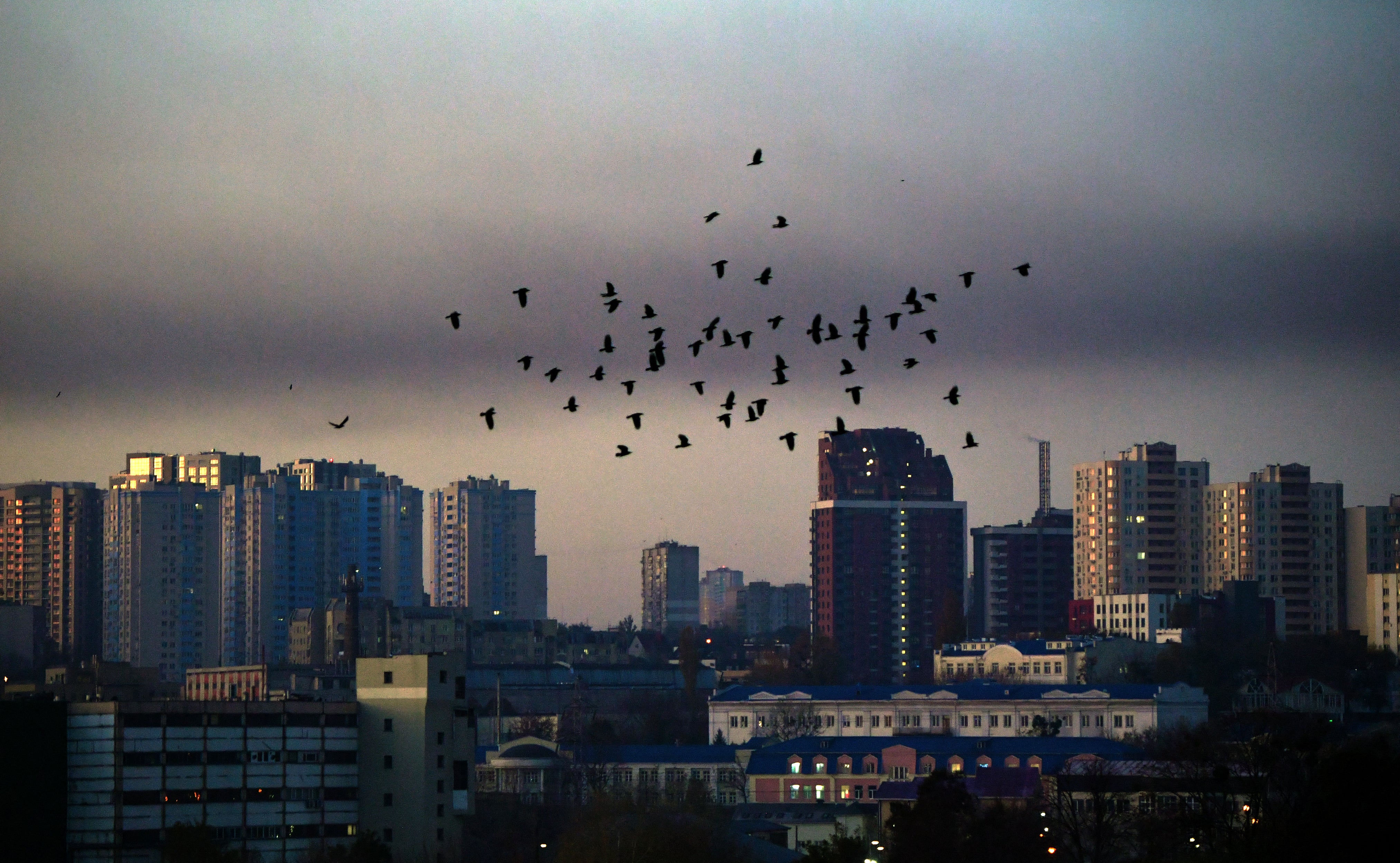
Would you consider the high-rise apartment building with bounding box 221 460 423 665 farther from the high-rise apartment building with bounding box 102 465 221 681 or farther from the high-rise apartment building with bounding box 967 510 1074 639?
the high-rise apartment building with bounding box 967 510 1074 639

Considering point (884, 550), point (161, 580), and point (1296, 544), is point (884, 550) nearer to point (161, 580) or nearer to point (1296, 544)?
point (1296, 544)

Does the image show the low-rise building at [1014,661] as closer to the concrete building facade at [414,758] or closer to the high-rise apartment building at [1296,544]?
the high-rise apartment building at [1296,544]

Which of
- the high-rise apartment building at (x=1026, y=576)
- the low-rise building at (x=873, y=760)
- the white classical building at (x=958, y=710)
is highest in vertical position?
the high-rise apartment building at (x=1026, y=576)

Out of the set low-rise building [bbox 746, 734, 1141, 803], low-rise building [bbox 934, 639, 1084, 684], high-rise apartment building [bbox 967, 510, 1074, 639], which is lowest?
low-rise building [bbox 746, 734, 1141, 803]

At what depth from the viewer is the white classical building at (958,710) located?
12512cm

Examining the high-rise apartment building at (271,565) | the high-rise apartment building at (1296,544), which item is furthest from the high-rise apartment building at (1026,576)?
the high-rise apartment building at (271,565)

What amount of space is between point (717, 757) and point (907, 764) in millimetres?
11187

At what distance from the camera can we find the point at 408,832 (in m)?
73.6

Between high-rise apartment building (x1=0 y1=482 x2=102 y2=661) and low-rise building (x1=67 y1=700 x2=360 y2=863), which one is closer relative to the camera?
low-rise building (x1=67 y1=700 x2=360 y2=863)

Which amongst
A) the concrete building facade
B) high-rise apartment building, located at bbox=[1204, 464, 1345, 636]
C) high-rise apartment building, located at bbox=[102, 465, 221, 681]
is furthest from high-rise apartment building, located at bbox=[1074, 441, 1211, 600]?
the concrete building facade

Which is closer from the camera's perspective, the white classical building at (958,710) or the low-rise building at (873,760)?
the low-rise building at (873,760)

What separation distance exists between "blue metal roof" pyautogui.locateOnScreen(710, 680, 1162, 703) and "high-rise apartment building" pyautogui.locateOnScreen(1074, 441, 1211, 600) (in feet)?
108

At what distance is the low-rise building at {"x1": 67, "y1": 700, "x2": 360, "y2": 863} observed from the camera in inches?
2746

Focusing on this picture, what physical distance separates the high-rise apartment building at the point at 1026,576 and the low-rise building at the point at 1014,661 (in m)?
22.4
